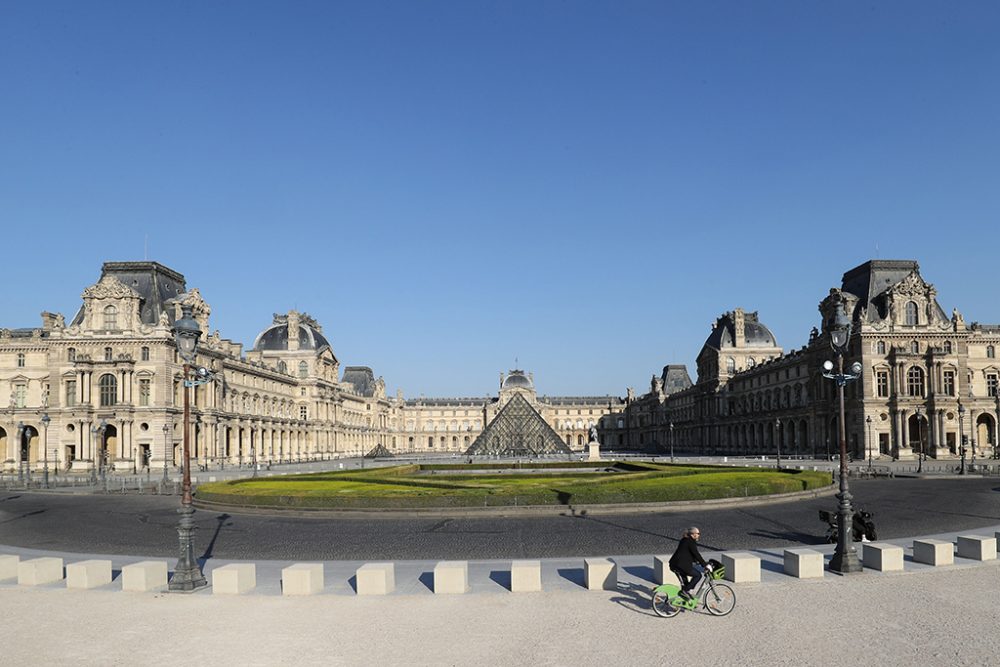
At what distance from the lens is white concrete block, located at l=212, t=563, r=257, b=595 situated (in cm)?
1505

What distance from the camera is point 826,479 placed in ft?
121

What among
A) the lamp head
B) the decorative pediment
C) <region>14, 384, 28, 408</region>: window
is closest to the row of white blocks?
the lamp head

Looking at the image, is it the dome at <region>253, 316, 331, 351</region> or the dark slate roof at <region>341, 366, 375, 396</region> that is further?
the dark slate roof at <region>341, 366, 375, 396</region>

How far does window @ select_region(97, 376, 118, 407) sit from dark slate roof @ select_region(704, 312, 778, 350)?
81768 millimetres

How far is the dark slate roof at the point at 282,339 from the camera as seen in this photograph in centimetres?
11175

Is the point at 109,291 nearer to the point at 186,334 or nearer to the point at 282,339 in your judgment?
the point at 282,339

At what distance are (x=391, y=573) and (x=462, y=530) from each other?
9.24m

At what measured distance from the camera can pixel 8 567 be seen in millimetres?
16984

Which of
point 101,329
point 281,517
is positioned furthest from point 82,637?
point 101,329

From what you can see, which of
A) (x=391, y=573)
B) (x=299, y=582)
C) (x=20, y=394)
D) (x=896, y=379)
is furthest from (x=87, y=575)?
(x=896, y=379)

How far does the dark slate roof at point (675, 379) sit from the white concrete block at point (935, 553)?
14979 centimetres

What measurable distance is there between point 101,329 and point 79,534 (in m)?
47.9

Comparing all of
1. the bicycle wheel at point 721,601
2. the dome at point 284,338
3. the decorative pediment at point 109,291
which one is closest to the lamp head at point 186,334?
the bicycle wheel at point 721,601

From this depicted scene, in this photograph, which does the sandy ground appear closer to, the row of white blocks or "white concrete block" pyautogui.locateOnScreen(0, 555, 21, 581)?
the row of white blocks
